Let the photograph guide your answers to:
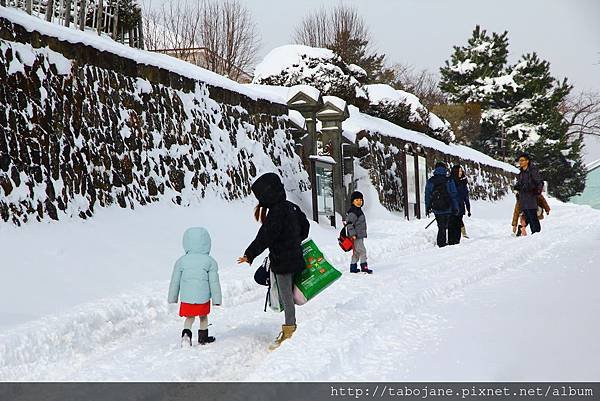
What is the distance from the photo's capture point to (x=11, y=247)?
24.7 feet

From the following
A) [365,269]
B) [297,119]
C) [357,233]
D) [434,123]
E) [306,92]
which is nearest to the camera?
[365,269]

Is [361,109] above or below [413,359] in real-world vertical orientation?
above

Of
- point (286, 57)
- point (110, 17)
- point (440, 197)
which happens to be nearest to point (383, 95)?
point (286, 57)

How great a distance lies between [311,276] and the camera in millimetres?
5730

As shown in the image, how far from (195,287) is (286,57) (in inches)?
667

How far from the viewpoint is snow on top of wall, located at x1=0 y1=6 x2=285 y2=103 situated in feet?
30.2

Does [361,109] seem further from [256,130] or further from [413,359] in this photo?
[413,359]

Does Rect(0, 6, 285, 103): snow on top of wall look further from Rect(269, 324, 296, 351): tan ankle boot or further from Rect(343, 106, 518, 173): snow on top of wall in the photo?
Rect(269, 324, 296, 351): tan ankle boot

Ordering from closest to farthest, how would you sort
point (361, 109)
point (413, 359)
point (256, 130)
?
point (413, 359)
point (256, 130)
point (361, 109)

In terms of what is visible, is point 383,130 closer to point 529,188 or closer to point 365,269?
point 529,188

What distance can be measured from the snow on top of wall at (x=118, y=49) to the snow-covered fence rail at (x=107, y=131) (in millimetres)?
41
